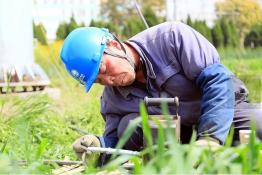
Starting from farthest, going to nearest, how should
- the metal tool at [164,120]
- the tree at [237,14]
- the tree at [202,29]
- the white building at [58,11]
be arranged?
1. the white building at [58,11]
2. the tree at [202,29]
3. the tree at [237,14]
4. the metal tool at [164,120]

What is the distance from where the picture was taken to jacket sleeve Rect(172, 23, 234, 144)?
3.13m

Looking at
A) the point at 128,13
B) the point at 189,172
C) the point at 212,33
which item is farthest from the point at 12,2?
the point at 128,13

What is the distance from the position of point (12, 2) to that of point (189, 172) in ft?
19.2

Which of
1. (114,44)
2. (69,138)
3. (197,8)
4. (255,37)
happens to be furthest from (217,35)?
(114,44)

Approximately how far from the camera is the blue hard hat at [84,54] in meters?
3.24

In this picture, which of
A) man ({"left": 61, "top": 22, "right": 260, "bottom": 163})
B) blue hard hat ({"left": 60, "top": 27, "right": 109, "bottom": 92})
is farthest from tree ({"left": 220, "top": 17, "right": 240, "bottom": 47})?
blue hard hat ({"left": 60, "top": 27, "right": 109, "bottom": 92})

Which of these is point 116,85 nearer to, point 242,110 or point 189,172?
point 242,110

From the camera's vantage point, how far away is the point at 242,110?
3633 mm

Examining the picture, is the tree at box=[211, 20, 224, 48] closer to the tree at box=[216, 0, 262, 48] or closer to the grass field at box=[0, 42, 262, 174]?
the tree at box=[216, 0, 262, 48]

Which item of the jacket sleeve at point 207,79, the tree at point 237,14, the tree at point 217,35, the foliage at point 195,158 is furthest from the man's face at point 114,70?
the tree at point 217,35

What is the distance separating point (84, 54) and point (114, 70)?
0.16 meters

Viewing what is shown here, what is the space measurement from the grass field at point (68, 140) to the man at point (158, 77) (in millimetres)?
392

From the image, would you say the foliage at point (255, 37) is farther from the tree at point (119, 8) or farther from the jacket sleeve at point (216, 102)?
the jacket sleeve at point (216, 102)

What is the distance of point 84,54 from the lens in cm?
325
